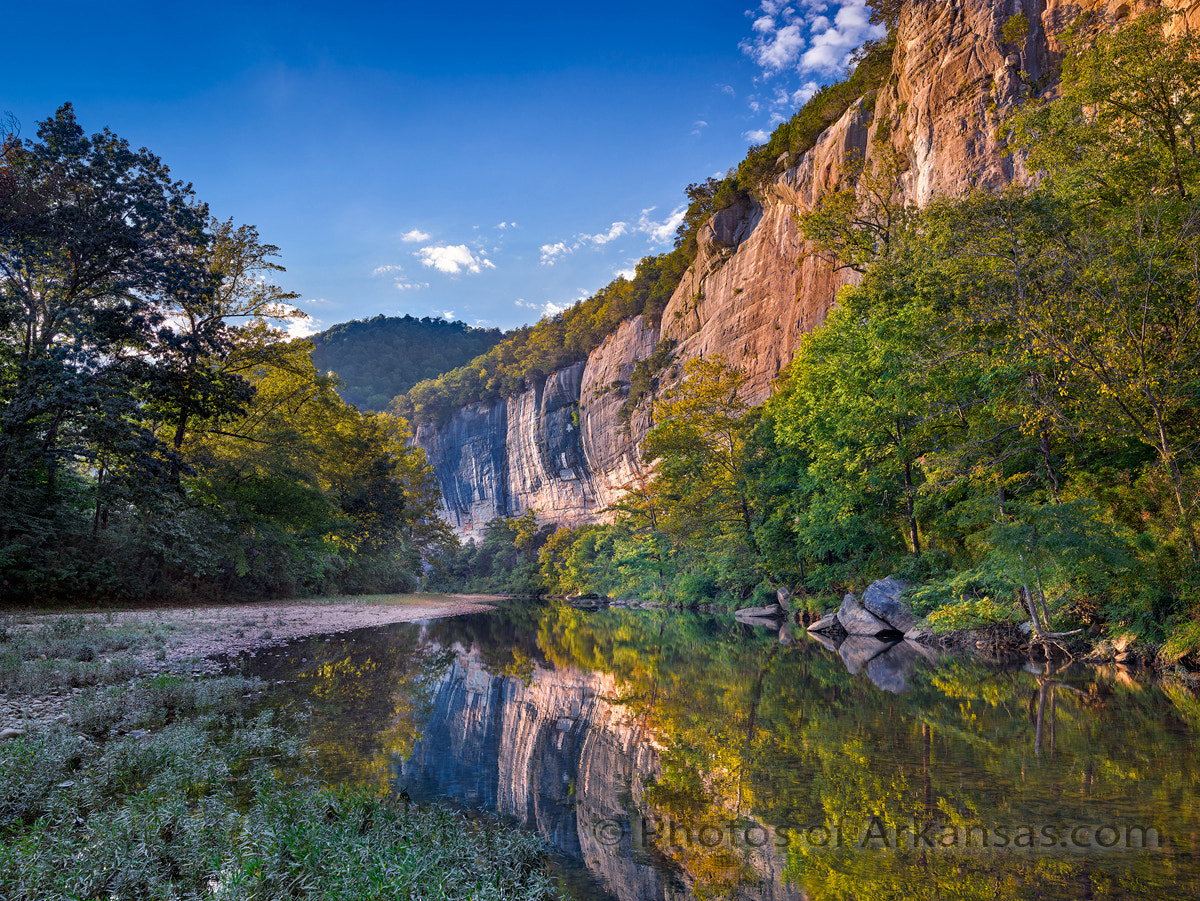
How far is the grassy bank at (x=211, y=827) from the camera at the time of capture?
7.94 feet

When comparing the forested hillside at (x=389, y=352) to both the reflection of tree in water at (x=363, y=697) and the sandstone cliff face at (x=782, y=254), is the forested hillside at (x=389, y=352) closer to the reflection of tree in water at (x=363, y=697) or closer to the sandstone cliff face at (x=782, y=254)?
the sandstone cliff face at (x=782, y=254)

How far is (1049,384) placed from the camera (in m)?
10.5

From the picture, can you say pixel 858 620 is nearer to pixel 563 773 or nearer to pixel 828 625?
pixel 828 625

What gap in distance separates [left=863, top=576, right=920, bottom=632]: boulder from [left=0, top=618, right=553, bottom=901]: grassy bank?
14.5 metres

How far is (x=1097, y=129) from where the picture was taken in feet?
39.6

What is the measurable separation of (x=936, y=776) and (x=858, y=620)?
41.2ft

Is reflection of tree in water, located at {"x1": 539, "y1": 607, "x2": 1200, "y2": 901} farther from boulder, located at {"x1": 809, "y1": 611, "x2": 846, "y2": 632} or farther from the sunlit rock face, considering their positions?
the sunlit rock face

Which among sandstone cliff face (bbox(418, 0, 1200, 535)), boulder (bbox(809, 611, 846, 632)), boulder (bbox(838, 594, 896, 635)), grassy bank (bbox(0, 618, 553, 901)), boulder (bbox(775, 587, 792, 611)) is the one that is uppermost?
sandstone cliff face (bbox(418, 0, 1200, 535))

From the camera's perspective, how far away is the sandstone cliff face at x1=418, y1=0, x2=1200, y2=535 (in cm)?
1986

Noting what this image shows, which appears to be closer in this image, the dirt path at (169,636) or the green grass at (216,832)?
the green grass at (216,832)

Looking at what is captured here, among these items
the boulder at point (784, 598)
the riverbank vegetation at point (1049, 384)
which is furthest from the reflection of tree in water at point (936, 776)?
the boulder at point (784, 598)

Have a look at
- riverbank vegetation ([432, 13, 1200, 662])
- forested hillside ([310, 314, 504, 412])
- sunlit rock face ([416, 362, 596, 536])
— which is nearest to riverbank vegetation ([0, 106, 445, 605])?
riverbank vegetation ([432, 13, 1200, 662])

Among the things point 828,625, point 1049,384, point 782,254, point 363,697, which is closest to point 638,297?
point 782,254

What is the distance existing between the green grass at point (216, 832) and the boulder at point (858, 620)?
14.5m
